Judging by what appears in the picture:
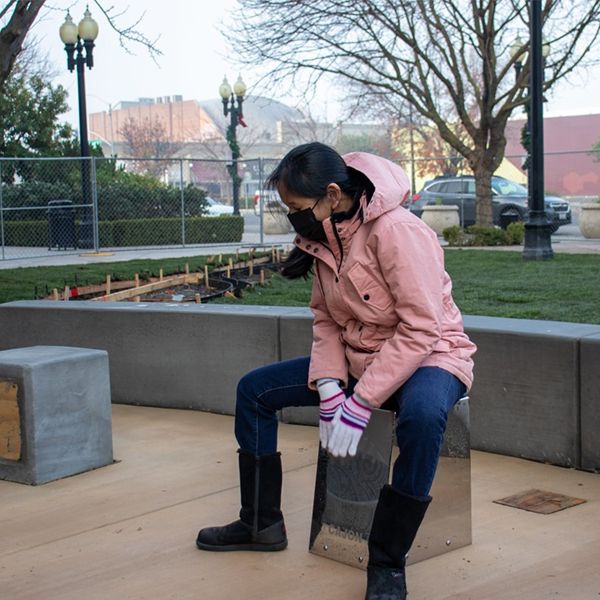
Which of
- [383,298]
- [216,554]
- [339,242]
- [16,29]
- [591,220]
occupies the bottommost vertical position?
[216,554]

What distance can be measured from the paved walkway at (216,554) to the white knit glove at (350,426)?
515mm

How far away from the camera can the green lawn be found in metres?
7.58

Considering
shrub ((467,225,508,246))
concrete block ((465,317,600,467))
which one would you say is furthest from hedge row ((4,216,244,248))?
concrete block ((465,317,600,467))

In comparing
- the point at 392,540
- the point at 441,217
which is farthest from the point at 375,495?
the point at 441,217

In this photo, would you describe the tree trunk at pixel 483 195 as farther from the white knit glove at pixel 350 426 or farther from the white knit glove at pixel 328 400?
the white knit glove at pixel 350 426

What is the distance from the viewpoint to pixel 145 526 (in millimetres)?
4211

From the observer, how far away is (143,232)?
21.8m

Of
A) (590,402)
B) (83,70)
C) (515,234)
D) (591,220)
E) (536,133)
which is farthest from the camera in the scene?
(591,220)

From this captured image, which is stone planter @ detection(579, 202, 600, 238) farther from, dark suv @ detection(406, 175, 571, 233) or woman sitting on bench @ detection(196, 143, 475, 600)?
woman sitting on bench @ detection(196, 143, 475, 600)

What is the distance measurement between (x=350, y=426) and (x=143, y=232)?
19.0 m

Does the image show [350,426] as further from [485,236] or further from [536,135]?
[485,236]

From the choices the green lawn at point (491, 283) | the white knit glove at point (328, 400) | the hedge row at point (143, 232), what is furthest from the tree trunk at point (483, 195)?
the white knit glove at point (328, 400)

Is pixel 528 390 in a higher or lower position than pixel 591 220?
lower

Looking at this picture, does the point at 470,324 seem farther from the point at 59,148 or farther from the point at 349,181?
the point at 59,148
